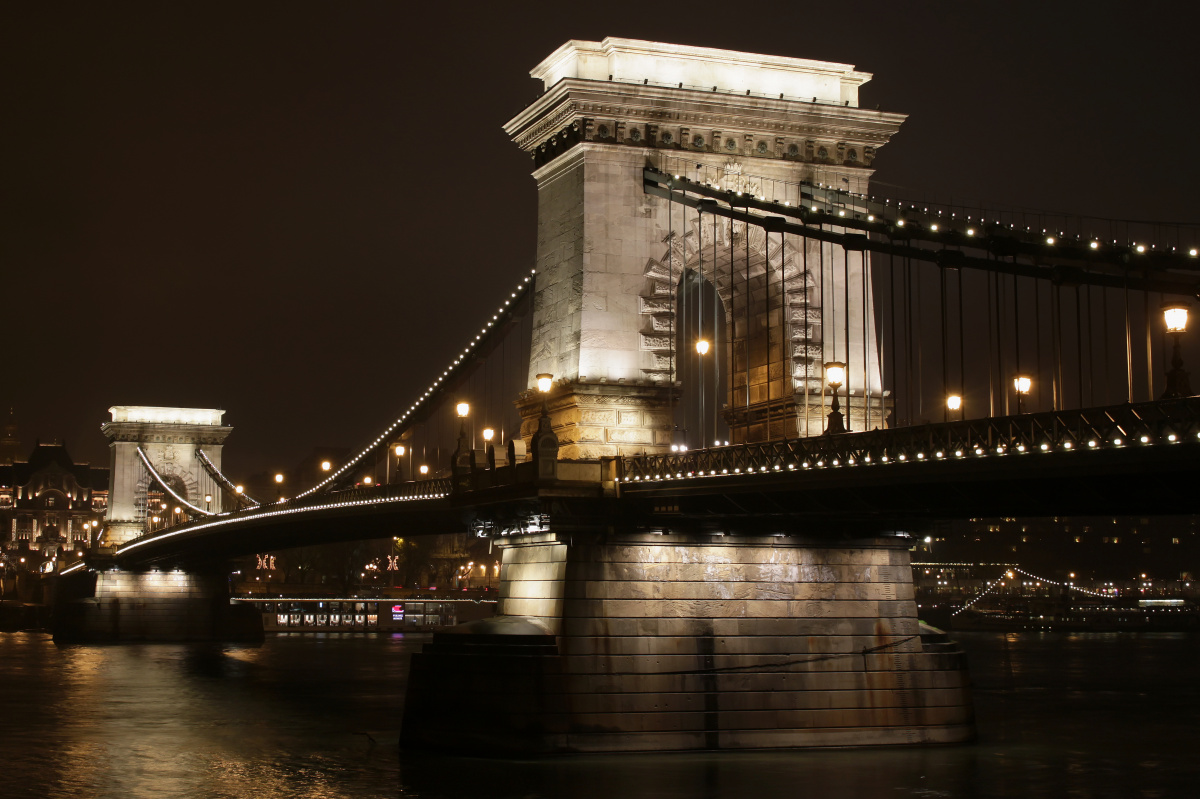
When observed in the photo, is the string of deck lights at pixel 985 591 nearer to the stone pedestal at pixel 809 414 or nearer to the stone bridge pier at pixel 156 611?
the stone bridge pier at pixel 156 611

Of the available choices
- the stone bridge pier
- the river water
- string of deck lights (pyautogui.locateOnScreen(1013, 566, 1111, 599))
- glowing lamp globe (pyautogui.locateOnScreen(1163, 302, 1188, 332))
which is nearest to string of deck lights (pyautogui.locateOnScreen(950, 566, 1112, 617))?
string of deck lights (pyautogui.locateOnScreen(1013, 566, 1111, 599))

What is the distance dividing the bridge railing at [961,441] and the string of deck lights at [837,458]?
0.01 meters

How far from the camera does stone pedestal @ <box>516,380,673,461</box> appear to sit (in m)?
37.8

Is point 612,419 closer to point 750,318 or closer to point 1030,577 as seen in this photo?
point 750,318

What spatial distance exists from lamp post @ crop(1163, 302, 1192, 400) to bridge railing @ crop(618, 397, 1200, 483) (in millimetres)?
886

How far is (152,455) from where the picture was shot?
11025cm

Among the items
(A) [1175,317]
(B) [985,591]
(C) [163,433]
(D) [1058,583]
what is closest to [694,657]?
(A) [1175,317]

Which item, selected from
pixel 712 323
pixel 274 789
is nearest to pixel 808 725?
pixel 274 789

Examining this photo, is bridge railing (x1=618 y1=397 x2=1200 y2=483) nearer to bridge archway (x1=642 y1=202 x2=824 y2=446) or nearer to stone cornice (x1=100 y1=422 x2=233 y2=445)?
bridge archway (x1=642 y1=202 x2=824 y2=446)

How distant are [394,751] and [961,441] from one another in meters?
16.8

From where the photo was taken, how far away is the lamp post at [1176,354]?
21500mm

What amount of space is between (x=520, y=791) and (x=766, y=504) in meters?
7.33

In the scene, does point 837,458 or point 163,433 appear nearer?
point 837,458

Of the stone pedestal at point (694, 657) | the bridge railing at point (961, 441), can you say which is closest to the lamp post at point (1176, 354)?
the bridge railing at point (961, 441)
